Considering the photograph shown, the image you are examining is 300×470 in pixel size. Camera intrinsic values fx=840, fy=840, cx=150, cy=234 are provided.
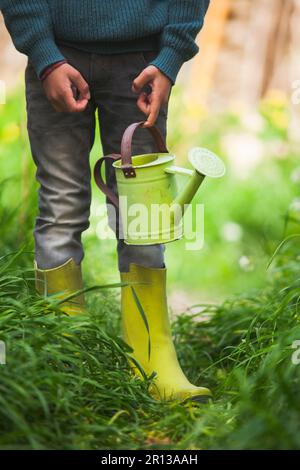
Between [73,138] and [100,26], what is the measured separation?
0.30m

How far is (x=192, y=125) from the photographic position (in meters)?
5.04

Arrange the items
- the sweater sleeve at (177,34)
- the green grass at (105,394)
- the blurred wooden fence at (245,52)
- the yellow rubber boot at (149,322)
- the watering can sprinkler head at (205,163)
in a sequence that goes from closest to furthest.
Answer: the green grass at (105,394)
the watering can sprinkler head at (205,163)
the sweater sleeve at (177,34)
the yellow rubber boot at (149,322)
the blurred wooden fence at (245,52)

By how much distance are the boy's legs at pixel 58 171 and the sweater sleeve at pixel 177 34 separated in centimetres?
21

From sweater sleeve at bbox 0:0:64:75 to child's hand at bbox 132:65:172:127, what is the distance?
0.68 feet

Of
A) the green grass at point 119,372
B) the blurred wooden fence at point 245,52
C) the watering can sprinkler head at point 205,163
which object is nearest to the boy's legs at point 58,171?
the green grass at point 119,372

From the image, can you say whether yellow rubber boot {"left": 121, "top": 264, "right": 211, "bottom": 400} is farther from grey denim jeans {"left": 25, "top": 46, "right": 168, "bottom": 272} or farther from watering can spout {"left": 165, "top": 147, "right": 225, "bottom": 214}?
watering can spout {"left": 165, "top": 147, "right": 225, "bottom": 214}

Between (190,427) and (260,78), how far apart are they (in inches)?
146

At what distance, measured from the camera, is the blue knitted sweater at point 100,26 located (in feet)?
6.95

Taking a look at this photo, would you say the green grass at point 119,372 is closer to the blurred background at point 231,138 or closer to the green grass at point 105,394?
the green grass at point 105,394

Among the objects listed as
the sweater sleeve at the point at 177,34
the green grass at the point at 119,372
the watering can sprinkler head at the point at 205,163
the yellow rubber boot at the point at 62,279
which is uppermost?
the sweater sleeve at the point at 177,34

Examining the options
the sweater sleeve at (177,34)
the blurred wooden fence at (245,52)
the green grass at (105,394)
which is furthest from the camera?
the blurred wooden fence at (245,52)

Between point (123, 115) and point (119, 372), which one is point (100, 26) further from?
point (119, 372)

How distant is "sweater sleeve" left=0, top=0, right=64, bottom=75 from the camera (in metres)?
2.10

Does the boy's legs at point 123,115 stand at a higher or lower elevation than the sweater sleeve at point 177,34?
lower
